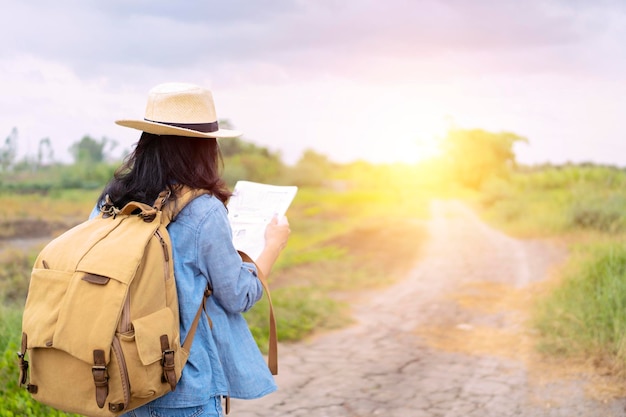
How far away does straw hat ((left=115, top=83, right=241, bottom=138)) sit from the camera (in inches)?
79.9

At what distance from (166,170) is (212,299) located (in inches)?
15.4

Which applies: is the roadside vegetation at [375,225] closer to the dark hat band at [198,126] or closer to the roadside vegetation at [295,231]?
the roadside vegetation at [295,231]

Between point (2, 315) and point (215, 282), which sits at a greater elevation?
point (215, 282)

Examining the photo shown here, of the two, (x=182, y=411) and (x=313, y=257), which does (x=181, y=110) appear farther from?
(x=313, y=257)

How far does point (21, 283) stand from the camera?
6.19 m

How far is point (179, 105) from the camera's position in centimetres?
205

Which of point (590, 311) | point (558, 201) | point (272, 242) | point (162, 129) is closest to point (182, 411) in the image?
point (272, 242)

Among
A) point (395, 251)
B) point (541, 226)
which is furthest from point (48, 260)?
point (541, 226)

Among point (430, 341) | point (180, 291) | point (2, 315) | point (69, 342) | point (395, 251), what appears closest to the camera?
point (69, 342)

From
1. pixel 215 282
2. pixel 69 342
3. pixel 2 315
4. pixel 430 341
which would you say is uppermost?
pixel 215 282

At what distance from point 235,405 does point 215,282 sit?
2.53 meters

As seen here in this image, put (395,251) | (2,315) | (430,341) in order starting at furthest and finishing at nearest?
1. (395,251)
2. (430,341)
3. (2,315)

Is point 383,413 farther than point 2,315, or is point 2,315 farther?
point 2,315

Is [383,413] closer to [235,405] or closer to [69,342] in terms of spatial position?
[235,405]
